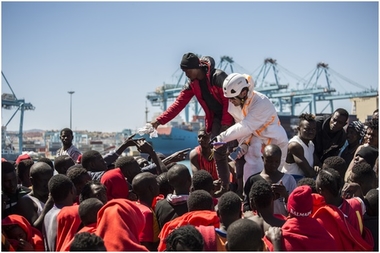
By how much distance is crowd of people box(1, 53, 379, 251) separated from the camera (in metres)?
3.75

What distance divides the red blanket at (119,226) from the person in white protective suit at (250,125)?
7.78 ft

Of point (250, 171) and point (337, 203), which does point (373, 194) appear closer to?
point (337, 203)

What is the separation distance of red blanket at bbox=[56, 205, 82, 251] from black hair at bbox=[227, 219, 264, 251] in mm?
1317

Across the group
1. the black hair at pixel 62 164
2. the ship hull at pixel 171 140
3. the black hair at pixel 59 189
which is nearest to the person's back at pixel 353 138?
the black hair at pixel 62 164

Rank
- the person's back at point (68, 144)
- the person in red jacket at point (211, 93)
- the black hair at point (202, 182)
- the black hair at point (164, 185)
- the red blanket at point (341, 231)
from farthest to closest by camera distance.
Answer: the person's back at point (68, 144), the person in red jacket at point (211, 93), the black hair at point (164, 185), the black hair at point (202, 182), the red blanket at point (341, 231)

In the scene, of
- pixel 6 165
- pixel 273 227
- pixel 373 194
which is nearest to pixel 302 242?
pixel 273 227

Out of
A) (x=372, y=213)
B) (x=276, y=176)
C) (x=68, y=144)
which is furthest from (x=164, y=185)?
(x=68, y=144)

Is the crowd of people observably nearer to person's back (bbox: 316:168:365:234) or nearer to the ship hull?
person's back (bbox: 316:168:365:234)

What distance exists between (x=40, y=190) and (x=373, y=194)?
3.06m

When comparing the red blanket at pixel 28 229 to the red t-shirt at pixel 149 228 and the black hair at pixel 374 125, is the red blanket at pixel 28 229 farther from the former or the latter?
the black hair at pixel 374 125

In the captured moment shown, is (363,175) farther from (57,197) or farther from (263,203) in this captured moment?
(57,197)

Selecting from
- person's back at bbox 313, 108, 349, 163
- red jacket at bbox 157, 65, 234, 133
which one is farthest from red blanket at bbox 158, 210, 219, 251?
person's back at bbox 313, 108, 349, 163

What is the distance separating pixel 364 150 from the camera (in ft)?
19.6

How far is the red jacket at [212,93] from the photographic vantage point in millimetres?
6684
